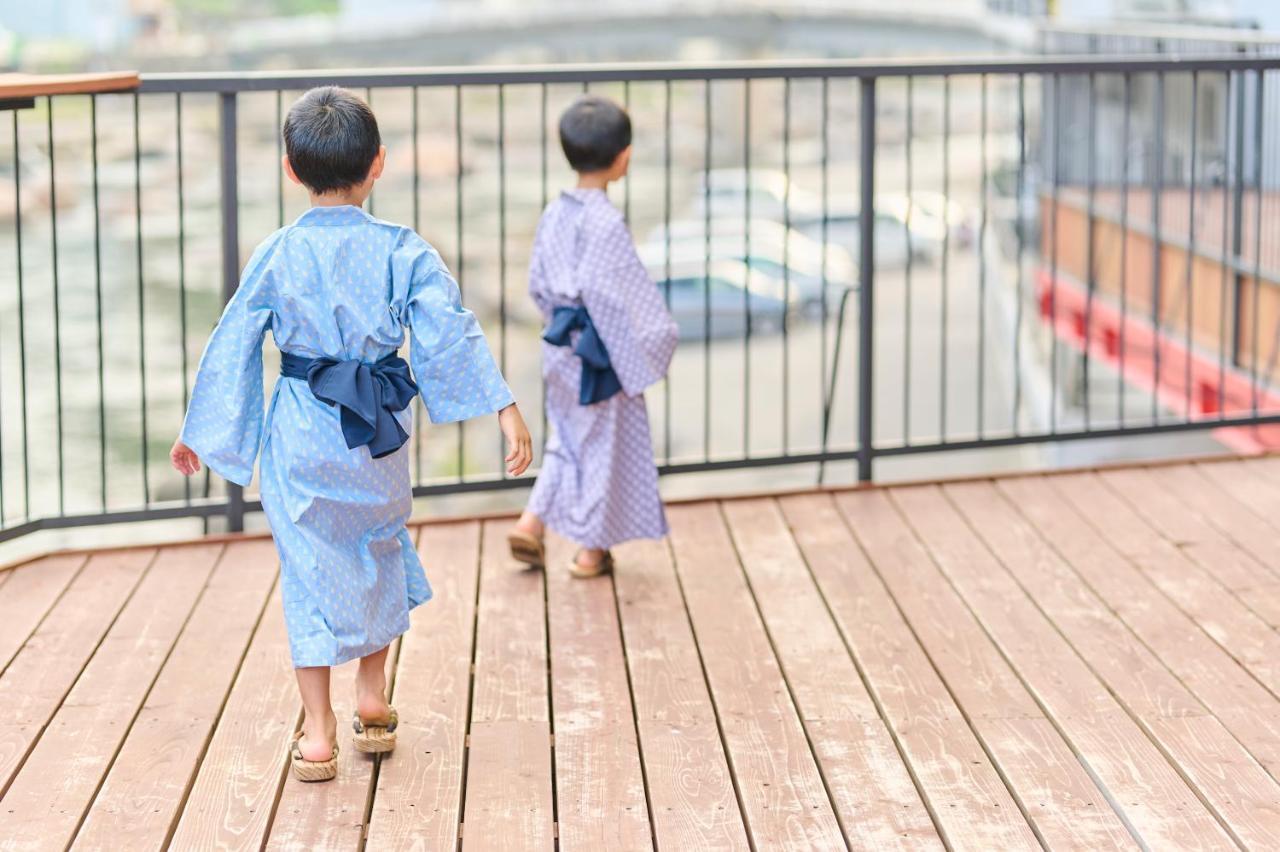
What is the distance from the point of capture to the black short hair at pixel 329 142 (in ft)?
9.23

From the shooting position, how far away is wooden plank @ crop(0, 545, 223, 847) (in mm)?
2723

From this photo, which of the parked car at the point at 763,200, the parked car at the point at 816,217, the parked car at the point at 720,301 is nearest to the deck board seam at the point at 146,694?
the parked car at the point at 720,301

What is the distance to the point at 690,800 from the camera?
9.10 feet

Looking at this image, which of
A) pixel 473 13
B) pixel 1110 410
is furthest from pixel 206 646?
pixel 473 13

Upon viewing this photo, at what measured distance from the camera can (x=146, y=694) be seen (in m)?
3.29

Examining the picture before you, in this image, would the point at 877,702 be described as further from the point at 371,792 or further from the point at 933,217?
the point at 933,217

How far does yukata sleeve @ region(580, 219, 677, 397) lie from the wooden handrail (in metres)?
1.09

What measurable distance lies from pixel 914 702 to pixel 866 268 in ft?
6.25

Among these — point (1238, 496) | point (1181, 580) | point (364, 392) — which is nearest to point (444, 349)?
point (364, 392)

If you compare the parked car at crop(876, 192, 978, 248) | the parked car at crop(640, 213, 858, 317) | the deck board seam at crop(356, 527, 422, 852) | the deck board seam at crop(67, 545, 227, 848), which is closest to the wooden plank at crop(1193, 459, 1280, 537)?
the deck board seam at crop(356, 527, 422, 852)

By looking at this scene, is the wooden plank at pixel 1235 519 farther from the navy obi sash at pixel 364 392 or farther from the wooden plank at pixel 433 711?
the navy obi sash at pixel 364 392

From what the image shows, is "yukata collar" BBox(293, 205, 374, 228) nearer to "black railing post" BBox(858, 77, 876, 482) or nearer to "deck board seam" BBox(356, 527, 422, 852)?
"deck board seam" BBox(356, 527, 422, 852)

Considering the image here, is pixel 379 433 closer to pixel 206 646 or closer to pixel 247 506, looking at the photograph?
pixel 206 646

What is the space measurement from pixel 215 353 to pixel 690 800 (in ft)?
3.48
